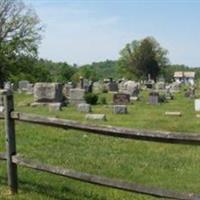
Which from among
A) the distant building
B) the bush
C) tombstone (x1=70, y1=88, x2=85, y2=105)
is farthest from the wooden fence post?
the distant building

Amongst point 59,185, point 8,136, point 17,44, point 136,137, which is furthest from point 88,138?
point 17,44

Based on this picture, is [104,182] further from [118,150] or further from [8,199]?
[118,150]

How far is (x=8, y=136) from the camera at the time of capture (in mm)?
7230

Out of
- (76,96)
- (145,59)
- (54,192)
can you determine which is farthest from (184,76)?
(54,192)

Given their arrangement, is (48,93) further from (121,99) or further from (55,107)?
(121,99)

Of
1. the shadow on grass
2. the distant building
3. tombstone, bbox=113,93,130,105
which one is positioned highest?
the shadow on grass

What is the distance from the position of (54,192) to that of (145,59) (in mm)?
101262

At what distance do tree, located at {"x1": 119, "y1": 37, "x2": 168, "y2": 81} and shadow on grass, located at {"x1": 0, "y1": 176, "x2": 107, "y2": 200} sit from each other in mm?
98467

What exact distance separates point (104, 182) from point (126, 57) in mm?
110114

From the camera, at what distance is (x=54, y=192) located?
25.1 feet

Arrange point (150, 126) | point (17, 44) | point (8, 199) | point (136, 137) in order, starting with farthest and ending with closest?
point (17, 44), point (150, 126), point (8, 199), point (136, 137)

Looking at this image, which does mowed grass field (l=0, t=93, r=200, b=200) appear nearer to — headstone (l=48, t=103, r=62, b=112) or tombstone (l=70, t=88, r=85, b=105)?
headstone (l=48, t=103, r=62, b=112)

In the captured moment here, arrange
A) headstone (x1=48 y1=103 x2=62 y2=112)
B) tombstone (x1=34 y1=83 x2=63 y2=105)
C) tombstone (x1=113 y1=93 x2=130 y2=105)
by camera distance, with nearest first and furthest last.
Result: headstone (x1=48 y1=103 x2=62 y2=112)
tombstone (x1=34 y1=83 x2=63 y2=105)
tombstone (x1=113 y1=93 x2=130 y2=105)

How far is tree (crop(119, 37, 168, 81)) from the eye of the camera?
10731 centimetres
